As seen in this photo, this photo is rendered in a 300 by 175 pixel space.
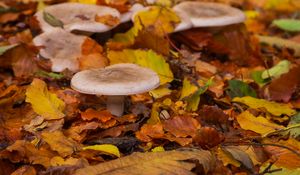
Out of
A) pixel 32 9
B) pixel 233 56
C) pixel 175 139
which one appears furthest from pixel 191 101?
pixel 32 9

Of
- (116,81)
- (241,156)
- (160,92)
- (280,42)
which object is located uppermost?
(116,81)

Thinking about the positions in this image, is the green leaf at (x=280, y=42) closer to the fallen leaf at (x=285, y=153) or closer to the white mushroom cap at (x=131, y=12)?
the white mushroom cap at (x=131, y=12)

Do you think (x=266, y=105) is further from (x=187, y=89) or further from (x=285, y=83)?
(x=187, y=89)

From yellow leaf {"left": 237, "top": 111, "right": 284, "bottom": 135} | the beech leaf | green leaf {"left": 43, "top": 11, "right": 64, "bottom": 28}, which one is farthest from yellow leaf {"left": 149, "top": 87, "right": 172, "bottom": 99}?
green leaf {"left": 43, "top": 11, "right": 64, "bottom": 28}

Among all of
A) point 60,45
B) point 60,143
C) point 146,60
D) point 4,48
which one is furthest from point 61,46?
point 60,143

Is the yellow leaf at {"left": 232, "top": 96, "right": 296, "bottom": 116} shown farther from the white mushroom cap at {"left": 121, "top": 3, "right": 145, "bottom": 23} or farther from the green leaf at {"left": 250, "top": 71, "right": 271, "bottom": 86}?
the white mushroom cap at {"left": 121, "top": 3, "right": 145, "bottom": 23}

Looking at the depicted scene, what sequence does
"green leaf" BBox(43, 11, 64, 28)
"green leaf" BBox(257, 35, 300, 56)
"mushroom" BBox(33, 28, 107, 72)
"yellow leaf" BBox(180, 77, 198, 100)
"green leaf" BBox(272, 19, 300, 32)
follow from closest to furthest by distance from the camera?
"yellow leaf" BBox(180, 77, 198, 100)
"mushroom" BBox(33, 28, 107, 72)
"green leaf" BBox(43, 11, 64, 28)
"green leaf" BBox(257, 35, 300, 56)
"green leaf" BBox(272, 19, 300, 32)

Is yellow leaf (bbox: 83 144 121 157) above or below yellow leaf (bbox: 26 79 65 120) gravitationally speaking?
above
